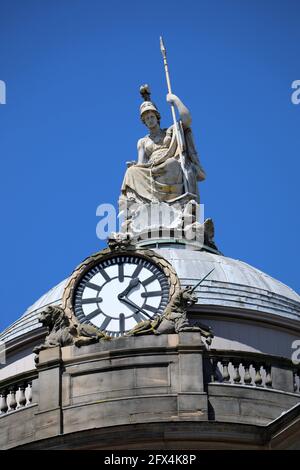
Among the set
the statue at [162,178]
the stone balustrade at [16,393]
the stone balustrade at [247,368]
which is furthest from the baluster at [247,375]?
the statue at [162,178]


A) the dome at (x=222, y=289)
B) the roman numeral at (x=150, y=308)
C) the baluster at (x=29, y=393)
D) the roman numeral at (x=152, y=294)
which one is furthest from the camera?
the dome at (x=222, y=289)

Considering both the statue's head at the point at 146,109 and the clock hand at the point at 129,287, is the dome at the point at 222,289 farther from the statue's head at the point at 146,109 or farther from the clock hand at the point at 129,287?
the statue's head at the point at 146,109

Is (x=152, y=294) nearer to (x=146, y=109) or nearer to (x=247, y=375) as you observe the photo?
(x=247, y=375)

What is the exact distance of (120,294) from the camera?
59.8 m

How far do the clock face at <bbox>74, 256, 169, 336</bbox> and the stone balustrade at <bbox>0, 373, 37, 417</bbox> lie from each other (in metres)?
1.92

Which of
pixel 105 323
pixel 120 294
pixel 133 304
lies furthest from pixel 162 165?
pixel 105 323

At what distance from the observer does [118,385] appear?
57844 millimetres

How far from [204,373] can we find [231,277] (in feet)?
18.5

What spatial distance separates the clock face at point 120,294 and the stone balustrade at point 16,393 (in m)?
1.92

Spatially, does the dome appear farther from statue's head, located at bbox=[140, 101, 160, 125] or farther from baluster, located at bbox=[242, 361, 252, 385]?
statue's head, located at bbox=[140, 101, 160, 125]

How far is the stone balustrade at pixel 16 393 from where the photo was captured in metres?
58.9
